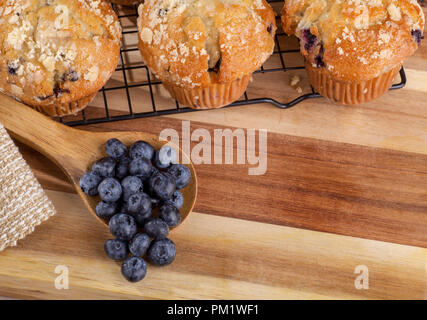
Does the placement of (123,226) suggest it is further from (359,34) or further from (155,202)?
(359,34)

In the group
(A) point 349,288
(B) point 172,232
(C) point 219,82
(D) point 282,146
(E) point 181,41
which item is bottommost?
(A) point 349,288

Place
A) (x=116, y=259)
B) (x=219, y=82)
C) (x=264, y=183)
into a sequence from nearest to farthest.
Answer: (x=116, y=259) → (x=219, y=82) → (x=264, y=183)

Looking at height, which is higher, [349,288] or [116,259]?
[116,259]

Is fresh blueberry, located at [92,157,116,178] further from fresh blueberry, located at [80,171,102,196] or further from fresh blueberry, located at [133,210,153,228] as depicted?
fresh blueberry, located at [133,210,153,228]

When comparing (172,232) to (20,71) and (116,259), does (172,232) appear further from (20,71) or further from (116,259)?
(20,71)

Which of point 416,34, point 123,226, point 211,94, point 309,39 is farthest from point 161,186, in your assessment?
point 416,34

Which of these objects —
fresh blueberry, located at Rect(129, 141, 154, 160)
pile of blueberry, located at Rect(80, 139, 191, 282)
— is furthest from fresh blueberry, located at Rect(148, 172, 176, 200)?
fresh blueberry, located at Rect(129, 141, 154, 160)

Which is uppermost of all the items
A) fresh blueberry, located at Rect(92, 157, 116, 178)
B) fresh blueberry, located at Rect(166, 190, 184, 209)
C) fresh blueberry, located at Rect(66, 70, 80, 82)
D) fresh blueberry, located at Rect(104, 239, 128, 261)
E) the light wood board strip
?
fresh blueberry, located at Rect(66, 70, 80, 82)
